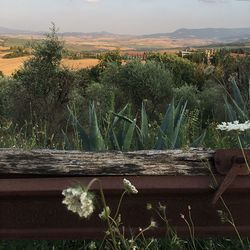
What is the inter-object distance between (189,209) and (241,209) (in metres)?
0.26

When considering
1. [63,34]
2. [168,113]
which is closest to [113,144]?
[168,113]

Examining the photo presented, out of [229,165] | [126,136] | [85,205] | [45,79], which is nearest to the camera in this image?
[85,205]

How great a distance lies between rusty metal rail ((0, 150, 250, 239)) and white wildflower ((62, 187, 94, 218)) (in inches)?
23.4

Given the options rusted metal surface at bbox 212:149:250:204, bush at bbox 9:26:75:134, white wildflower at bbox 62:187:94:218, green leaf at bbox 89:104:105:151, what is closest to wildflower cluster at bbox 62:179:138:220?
white wildflower at bbox 62:187:94:218

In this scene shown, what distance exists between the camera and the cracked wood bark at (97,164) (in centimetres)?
241

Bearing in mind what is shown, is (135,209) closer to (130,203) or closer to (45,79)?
(130,203)

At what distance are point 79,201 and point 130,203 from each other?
30.2 inches

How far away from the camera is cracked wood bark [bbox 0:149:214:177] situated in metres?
2.41

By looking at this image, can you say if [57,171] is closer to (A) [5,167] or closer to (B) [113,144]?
(A) [5,167]

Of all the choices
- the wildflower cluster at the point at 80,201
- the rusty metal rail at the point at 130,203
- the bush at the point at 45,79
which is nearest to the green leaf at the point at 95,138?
the rusty metal rail at the point at 130,203

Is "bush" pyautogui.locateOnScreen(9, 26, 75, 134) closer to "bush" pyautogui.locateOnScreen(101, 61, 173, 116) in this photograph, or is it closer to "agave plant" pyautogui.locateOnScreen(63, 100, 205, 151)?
"bush" pyautogui.locateOnScreen(101, 61, 173, 116)

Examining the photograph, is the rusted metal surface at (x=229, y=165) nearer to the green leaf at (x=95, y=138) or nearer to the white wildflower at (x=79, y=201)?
the white wildflower at (x=79, y=201)

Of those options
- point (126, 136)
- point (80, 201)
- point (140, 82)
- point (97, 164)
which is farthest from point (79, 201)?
point (140, 82)

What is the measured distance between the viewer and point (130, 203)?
2465 mm
